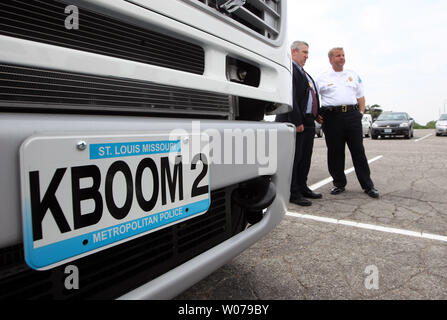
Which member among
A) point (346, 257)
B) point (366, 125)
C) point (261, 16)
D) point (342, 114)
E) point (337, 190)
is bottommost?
point (346, 257)

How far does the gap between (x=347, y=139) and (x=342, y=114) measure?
270 mm

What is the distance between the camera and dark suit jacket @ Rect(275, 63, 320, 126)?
262 centimetres

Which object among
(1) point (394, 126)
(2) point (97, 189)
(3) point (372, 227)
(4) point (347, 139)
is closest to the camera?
(2) point (97, 189)

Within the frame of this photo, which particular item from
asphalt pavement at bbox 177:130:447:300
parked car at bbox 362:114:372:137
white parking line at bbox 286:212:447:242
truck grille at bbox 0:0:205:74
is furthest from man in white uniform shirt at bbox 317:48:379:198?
parked car at bbox 362:114:372:137

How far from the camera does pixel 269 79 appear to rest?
123cm

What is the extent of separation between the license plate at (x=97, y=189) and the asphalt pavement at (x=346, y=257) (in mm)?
710

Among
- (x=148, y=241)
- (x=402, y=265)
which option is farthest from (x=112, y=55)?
(x=402, y=265)

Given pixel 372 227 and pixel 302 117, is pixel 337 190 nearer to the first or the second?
pixel 302 117

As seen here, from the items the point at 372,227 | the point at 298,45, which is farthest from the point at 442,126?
the point at 372,227

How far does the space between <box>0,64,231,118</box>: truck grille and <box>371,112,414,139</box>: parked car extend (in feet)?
45.0

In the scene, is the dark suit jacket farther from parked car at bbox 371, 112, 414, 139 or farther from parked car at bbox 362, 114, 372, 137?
parked car at bbox 362, 114, 372, 137

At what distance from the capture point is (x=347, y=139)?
3207 millimetres

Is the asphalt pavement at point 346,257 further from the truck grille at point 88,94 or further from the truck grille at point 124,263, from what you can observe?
the truck grille at point 88,94

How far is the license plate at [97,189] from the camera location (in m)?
0.60
